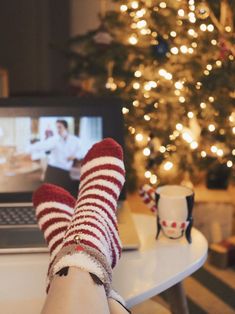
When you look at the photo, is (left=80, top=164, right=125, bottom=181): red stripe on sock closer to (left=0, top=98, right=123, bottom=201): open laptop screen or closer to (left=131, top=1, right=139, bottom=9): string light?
(left=0, top=98, right=123, bottom=201): open laptop screen

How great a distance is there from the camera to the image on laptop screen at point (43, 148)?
1.12 metres

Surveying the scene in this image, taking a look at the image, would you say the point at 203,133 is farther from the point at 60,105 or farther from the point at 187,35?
the point at 60,105

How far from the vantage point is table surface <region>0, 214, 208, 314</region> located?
776 millimetres

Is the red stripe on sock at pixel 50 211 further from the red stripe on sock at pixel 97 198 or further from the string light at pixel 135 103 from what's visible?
the string light at pixel 135 103

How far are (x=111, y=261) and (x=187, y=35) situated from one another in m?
1.20

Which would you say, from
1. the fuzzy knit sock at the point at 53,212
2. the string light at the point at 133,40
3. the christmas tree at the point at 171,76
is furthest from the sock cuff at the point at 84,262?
the string light at the point at 133,40

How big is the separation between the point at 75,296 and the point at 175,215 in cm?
37

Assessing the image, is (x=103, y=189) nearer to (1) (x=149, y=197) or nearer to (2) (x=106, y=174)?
(2) (x=106, y=174)

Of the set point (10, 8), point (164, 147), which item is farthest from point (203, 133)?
point (10, 8)

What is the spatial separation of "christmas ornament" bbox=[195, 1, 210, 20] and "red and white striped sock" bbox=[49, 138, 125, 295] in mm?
916

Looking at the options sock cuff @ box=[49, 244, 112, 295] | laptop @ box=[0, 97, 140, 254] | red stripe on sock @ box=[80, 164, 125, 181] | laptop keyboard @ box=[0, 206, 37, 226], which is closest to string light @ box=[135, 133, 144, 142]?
laptop @ box=[0, 97, 140, 254]

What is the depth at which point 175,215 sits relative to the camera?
96 cm

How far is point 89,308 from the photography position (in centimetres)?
63

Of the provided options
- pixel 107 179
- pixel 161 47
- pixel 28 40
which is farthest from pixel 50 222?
pixel 28 40
